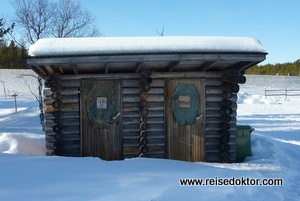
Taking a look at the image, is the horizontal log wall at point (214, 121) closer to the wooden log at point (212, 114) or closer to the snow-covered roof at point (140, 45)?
the wooden log at point (212, 114)

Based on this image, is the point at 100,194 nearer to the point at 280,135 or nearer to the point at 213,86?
the point at 213,86

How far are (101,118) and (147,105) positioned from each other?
1.33m

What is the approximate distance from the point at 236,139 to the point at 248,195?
3293mm

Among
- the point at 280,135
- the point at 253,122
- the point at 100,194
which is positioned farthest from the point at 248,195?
the point at 253,122

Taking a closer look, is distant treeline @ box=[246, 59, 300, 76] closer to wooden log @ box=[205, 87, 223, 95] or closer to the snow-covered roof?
wooden log @ box=[205, 87, 223, 95]

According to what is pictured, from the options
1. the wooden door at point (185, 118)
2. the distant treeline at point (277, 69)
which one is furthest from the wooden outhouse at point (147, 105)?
the distant treeline at point (277, 69)

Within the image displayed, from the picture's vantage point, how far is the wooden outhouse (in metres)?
6.00

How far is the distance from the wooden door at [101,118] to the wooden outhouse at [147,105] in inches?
1.1

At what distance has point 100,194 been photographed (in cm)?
316

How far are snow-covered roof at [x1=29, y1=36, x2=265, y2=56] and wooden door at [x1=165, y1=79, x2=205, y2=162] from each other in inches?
43.9

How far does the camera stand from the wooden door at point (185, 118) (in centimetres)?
648

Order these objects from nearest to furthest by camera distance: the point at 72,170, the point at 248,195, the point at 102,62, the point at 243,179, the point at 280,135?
1. the point at 248,195
2. the point at 72,170
3. the point at 243,179
4. the point at 102,62
5. the point at 280,135

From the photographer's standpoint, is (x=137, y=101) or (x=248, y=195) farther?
(x=137, y=101)

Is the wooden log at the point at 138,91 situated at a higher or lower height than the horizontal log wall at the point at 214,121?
higher
